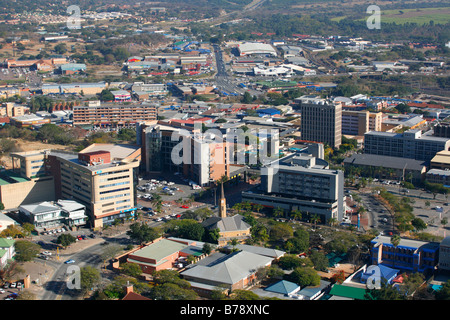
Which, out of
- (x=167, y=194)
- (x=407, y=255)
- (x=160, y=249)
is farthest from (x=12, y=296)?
(x=407, y=255)

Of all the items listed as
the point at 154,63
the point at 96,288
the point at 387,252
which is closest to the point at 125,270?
the point at 96,288

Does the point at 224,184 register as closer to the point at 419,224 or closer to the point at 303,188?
the point at 303,188

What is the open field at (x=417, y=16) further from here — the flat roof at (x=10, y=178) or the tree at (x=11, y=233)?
the tree at (x=11, y=233)

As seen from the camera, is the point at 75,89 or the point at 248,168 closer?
the point at 248,168

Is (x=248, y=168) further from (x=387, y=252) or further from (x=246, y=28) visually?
(x=246, y=28)

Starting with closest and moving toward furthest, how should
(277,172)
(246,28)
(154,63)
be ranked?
1. (277,172)
2. (154,63)
3. (246,28)

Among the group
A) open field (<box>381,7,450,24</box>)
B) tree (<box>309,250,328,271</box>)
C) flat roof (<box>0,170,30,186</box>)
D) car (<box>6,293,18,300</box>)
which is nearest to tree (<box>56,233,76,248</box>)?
car (<box>6,293,18,300</box>)

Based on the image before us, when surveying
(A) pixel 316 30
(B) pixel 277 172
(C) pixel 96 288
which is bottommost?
(C) pixel 96 288
